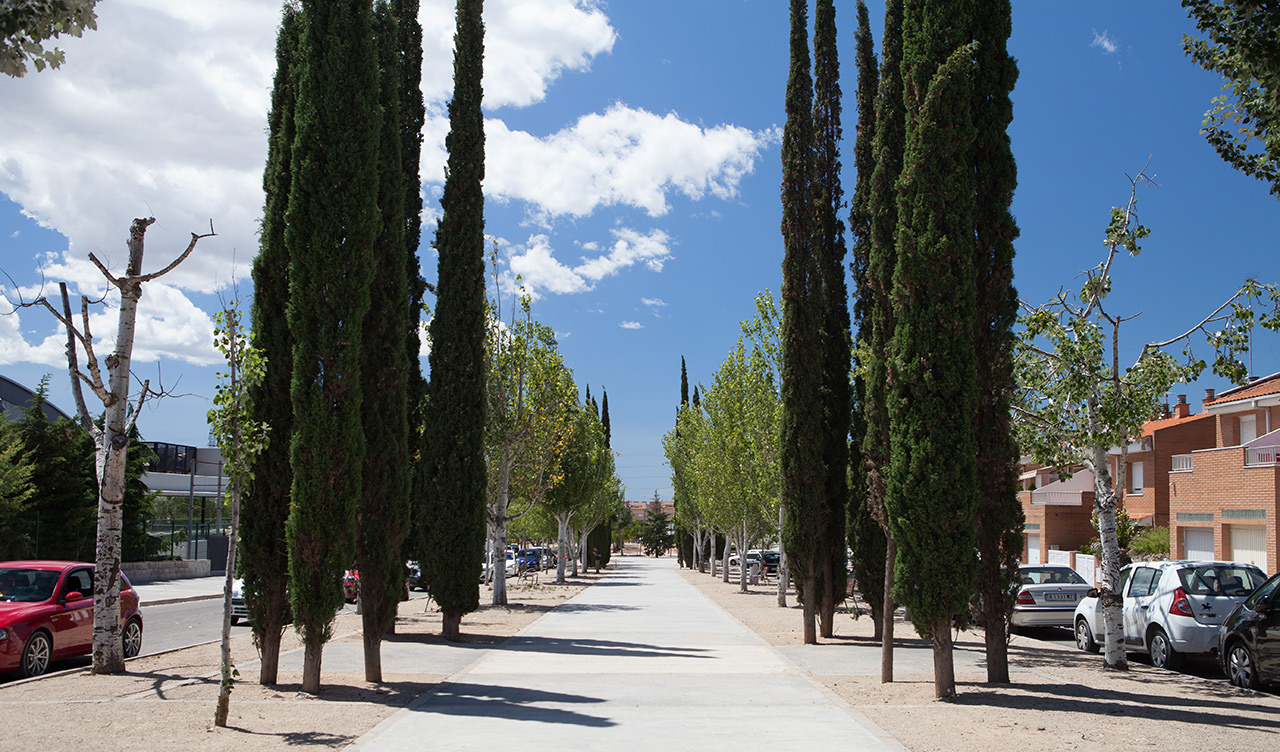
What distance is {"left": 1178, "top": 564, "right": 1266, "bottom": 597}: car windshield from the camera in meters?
13.9

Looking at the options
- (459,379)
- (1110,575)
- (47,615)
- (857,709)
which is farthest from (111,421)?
(1110,575)

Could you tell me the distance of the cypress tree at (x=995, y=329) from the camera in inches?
452

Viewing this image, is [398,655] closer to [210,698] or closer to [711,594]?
[210,698]

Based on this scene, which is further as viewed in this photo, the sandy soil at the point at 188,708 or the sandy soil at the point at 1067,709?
the sandy soil at the point at 1067,709

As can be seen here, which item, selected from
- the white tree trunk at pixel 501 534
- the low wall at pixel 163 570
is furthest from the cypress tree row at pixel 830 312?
the low wall at pixel 163 570

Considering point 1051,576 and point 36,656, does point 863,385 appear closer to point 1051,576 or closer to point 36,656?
point 1051,576

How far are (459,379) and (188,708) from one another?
30.7 feet

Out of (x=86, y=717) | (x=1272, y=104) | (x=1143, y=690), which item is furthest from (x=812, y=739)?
(x=86, y=717)

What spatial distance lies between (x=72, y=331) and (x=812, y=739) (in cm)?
1144

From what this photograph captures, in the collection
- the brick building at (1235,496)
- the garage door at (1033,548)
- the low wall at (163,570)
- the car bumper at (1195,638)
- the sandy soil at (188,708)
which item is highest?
the brick building at (1235,496)

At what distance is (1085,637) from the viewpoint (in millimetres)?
16391

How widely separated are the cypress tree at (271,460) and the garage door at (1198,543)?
25690 mm

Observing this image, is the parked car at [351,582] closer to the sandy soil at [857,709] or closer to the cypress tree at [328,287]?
the cypress tree at [328,287]

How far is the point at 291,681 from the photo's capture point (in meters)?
11.5
